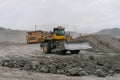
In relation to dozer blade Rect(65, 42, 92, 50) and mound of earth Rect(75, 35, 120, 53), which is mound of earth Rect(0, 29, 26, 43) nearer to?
mound of earth Rect(75, 35, 120, 53)

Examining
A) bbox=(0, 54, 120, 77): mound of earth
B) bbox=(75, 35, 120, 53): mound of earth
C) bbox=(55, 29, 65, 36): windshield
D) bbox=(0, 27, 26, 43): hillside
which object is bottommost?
bbox=(0, 54, 120, 77): mound of earth

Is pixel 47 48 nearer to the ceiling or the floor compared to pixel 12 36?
nearer to the floor

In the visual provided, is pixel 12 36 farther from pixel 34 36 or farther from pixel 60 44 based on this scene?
pixel 60 44

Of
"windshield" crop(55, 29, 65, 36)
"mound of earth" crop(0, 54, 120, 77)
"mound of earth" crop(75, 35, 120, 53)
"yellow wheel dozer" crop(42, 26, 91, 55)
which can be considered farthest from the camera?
"mound of earth" crop(75, 35, 120, 53)

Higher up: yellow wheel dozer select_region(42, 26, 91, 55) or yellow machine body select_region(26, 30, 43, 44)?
yellow machine body select_region(26, 30, 43, 44)

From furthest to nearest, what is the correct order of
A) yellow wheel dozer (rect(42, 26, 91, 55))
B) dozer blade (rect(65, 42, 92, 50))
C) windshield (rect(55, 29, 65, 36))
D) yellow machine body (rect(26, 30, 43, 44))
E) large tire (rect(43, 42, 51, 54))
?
1. yellow machine body (rect(26, 30, 43, 44))
2. large tire (rect(43, 42, 51, 54))
3. windshield (rect(55, 29, 65, 36))
4. yellow wheel dozer (rect(42, 26, 91, 55))
5. dozer blade (rect(65, 42, 92, 50))

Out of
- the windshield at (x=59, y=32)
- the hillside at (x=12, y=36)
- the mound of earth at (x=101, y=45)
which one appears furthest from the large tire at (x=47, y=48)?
the hillside at (x=12, y=36)

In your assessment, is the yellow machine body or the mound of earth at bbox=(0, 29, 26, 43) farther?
the mound of earth at bbox=(0, 29, 26, 43)

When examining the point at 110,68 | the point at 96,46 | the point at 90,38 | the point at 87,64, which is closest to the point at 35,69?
the point at 87,64

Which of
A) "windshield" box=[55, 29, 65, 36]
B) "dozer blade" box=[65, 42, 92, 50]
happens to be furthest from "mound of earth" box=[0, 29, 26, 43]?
"dozer blade" box=[65, 42, 92, 50]

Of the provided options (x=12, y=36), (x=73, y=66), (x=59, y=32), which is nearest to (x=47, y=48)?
(x=59, y=32)

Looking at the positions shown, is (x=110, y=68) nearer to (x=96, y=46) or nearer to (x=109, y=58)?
(x=109, y=58)

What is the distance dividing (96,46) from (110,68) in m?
12.9

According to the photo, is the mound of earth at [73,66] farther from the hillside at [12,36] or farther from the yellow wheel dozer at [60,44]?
the hillside at [12,36]
